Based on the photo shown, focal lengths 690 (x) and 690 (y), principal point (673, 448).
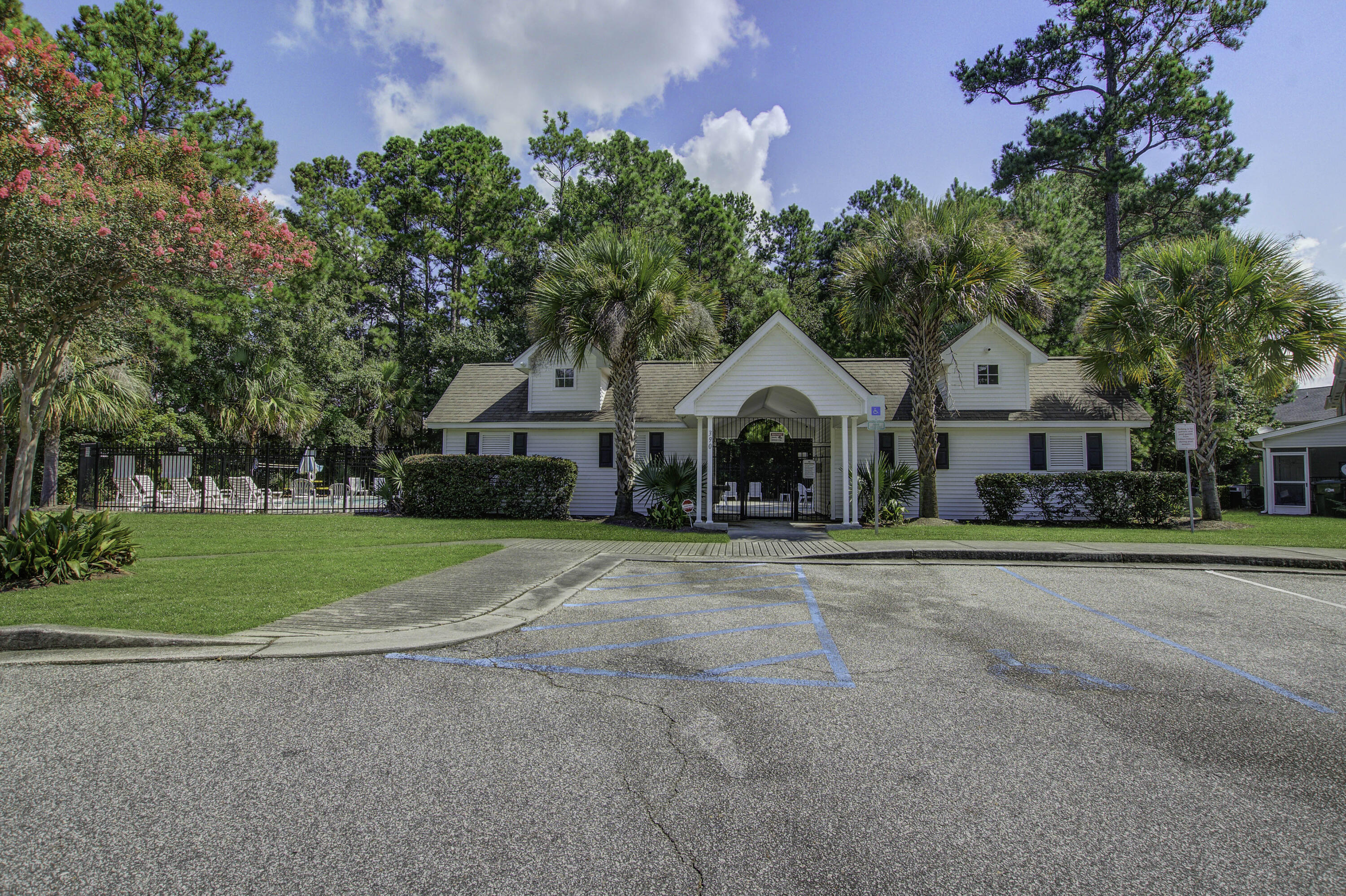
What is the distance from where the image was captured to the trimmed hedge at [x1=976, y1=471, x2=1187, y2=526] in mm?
18344

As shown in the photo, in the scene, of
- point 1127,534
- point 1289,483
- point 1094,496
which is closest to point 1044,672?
point 1127,534

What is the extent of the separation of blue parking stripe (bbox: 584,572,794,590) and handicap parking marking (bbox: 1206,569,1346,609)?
21.6 ft

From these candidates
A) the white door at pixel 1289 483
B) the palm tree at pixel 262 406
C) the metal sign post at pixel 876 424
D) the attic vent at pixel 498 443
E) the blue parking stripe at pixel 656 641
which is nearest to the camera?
the blue parking stripe at pixel 656 641

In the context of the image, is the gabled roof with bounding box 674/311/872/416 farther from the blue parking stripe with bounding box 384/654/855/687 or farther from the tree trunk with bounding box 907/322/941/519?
the blue parking stripe with bounding box 384/654/855/687

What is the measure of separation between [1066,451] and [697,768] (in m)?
20.6

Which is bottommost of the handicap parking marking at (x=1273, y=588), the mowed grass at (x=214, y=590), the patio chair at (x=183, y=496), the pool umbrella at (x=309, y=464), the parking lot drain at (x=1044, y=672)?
the handicap parking marking at (x=1273, y=588)

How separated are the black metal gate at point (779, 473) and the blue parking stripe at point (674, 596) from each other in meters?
10.1

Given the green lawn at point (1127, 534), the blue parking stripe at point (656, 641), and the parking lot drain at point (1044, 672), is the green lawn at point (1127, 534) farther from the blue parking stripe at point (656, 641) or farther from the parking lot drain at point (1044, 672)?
the parking lot drain at point (1044, 672)

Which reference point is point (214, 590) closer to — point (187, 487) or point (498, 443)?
point (498, 443)

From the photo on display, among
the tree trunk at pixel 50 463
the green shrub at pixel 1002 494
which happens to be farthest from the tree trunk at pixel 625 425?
the tree trunk at pixel 50 463

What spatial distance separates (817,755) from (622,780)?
1.12m

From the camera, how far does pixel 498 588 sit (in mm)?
8695

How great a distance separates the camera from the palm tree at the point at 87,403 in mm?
20031

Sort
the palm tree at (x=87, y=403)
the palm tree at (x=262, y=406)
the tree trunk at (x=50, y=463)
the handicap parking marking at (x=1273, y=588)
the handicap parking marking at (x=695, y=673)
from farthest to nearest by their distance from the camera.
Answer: the palm tree at (x=262, y=406) < the tree trunk at (x=50, y=463) < the palm tree at (x=87, y=403) < the handicap parking marking at (x=1273, y=588) < the handicap parking marking at (x=695, y=673)
